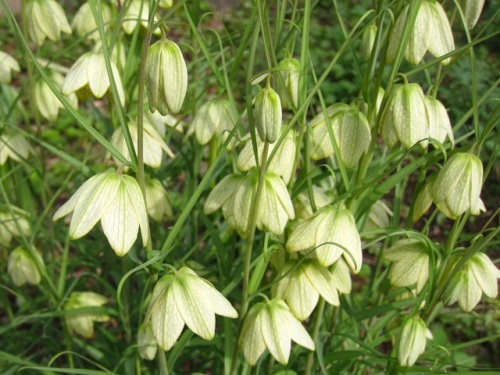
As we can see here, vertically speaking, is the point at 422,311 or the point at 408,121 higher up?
the point at 408,121

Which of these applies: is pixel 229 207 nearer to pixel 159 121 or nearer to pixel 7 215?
pixel 159 121

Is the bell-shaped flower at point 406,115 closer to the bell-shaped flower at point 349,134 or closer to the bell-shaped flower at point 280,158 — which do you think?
the bell-shaped flower at point 349,134

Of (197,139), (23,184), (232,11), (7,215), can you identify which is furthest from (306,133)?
(232,11)

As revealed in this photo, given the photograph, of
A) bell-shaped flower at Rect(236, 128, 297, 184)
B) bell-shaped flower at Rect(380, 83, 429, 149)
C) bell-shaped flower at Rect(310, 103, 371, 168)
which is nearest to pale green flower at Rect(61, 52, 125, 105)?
bell-shaped flower at Rect(236, 128, 297, 184)

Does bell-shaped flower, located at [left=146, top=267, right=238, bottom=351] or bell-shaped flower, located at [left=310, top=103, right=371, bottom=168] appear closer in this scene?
bell-shaped flower, located at [left=146, top=267, right=238, bottom=351]

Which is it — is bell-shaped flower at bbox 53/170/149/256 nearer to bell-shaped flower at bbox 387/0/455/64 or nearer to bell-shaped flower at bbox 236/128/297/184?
bell-shaped flower at bbox 236/128/297/184

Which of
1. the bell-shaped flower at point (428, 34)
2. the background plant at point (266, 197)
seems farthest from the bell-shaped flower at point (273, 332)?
the bell-shaped flower at point (428, 34)

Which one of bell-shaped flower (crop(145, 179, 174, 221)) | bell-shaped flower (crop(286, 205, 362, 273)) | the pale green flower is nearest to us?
bell-shaped flower (crop(286, 205, 362, 273))
